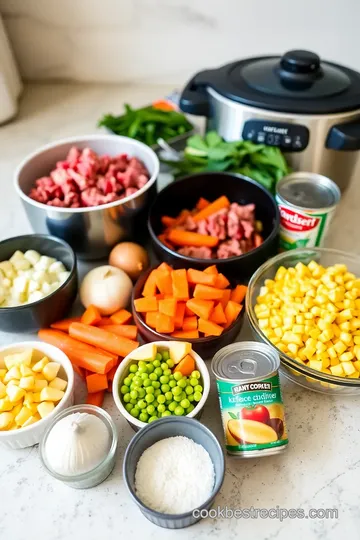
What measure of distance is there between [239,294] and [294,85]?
1.70 feet

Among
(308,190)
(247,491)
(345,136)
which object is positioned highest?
(345,136)

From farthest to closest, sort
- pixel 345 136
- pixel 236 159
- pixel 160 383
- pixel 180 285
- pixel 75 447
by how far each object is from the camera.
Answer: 1. pixel 236 159
2. pixel 345 136
3. pixel 180 285
4. pixel 160 383
5. pixel 75 447

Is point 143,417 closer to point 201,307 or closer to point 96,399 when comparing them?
point 96,399

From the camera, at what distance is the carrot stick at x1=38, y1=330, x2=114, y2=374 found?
93 centimetres

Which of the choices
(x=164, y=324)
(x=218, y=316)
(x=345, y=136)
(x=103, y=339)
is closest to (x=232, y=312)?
(x=218, y=316)

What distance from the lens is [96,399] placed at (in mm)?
913

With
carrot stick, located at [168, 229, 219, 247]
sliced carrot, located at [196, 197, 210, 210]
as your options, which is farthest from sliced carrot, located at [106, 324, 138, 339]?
sliced carrot, located at [196, 197, 210, 210]

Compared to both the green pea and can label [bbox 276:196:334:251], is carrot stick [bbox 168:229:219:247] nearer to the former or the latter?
can label [bbox 276:196:334:251]

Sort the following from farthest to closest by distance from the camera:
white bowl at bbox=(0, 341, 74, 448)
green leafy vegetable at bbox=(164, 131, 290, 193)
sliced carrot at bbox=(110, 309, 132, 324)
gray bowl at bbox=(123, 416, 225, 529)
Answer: green leafy vegetable at bbox=(164, 131, 290, 193) < sliced carrot at bbox=(110, 309, 132, 324) < white bowl at bbox=(0, 341, 74, 448) < gray bowl at bbox=(123, 416, 225, 529)

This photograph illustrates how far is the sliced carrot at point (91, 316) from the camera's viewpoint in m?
1.00

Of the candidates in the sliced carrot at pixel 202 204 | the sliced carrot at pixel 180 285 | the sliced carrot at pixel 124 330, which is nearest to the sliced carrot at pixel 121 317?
the sliced carrot at pixel 124 330

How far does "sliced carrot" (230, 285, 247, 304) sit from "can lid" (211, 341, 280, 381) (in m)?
0.13

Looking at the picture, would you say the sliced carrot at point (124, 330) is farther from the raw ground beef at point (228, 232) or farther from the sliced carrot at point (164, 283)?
the raw ground beef at point (228, 232)

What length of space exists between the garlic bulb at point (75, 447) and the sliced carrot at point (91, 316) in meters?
0.25
